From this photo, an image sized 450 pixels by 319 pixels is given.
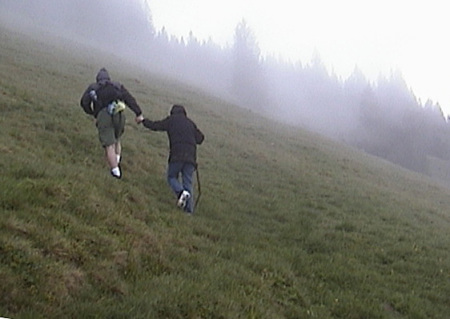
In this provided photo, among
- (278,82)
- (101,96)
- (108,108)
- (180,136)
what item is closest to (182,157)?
(180,136)

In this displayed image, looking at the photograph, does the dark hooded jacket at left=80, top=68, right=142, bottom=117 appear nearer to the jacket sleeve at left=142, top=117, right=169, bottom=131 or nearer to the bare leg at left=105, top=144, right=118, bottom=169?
the jacket sleeve at left=142, top=117, right=169, bottom=131

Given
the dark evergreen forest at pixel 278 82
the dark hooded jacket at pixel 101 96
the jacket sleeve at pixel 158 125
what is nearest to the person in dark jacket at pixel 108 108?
the dark hooded jacket at pixel 101 96

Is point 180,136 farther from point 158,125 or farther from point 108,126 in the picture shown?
point 108,126

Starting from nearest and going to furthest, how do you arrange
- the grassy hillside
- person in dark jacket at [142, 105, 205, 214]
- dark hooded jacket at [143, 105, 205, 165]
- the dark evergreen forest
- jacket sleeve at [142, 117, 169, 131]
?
the grassy hillside < person in dark jacket at [142, 105, 205, 214] < dark hooded jacket at [143, 105, 205, 165] < jacket sleeve at [142, 117, 169, 131] < the dark evergreen forest

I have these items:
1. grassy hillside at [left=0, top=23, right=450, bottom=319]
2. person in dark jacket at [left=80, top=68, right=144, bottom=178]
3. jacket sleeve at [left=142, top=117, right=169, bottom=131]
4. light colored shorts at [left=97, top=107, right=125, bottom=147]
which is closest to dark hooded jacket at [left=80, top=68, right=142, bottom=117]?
person in dark jacket at [left=80, top=68, right=144, bottom=178]

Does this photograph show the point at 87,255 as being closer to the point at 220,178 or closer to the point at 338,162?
the point at 220,178

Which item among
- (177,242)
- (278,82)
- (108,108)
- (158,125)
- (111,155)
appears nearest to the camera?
(177,242)

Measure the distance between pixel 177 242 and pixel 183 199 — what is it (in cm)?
244

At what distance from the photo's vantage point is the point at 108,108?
10.9m

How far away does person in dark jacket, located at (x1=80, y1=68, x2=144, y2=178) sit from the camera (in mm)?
10930

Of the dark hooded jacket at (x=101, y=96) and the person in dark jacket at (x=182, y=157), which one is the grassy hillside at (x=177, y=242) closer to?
the person in dark jacket at (x=182, y=157)

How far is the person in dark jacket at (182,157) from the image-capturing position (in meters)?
11.2

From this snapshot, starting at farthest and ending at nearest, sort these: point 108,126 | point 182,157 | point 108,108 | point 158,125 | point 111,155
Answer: point 158,125 < point 111,155 < point 182,157 < point 108,126 < point 108,108

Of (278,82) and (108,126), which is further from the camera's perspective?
(278,82)
